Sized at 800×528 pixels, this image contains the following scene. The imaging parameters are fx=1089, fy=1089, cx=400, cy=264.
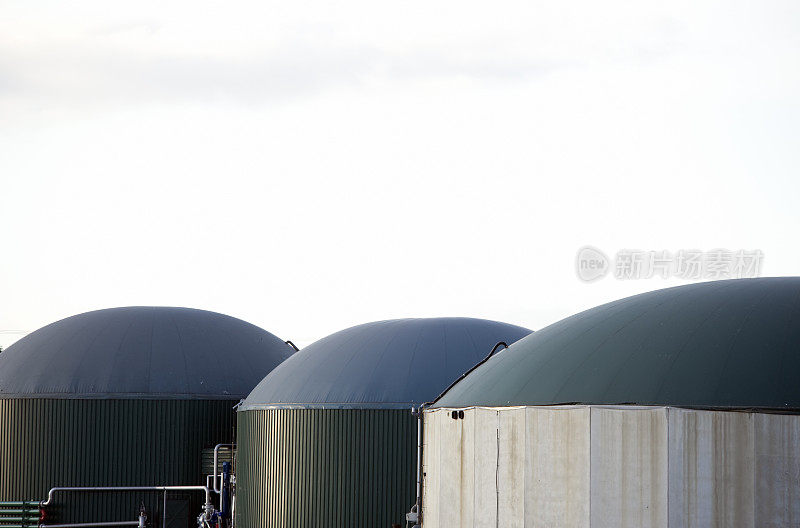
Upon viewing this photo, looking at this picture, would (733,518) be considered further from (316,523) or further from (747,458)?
(316,523)

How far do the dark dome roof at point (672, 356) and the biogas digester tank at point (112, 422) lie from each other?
75.7 ft

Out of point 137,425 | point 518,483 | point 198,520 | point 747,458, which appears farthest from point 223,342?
point 747,458

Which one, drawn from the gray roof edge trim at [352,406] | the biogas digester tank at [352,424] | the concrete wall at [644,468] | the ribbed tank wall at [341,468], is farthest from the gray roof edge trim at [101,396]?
the concrete wall at [644,468]

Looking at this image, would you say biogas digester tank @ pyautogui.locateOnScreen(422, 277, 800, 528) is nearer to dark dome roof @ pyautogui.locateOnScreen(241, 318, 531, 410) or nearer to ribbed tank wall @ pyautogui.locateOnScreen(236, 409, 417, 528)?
ribbed tank wall @ pyautogui.locateOnScreen(236, 409, 417, 528)

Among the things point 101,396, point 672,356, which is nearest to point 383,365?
point 672,356

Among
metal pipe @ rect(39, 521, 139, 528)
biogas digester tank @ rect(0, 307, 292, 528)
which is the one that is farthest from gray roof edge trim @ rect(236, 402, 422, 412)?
metal pipe @ rect(39, 521, 139, 528)

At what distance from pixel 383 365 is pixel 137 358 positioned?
15.9m

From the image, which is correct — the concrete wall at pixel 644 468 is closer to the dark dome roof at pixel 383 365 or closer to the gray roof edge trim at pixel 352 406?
the gray roof edge trim at pixel 352 406

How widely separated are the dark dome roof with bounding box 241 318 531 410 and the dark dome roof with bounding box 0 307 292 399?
8998 mm

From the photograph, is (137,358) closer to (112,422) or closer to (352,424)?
(112,422)

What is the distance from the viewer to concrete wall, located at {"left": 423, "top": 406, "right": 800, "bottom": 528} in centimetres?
1758

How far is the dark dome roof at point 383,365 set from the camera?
33219 millimetres

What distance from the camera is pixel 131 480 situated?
146 ft

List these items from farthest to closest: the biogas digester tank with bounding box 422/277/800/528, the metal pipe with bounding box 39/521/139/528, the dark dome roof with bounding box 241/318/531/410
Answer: the metal pipe with bounding box 39/521/139/528 < the dark dome roof with bounding box 241/318/531/410 < the biogas digester tank with bounding box 422/277/800/528
